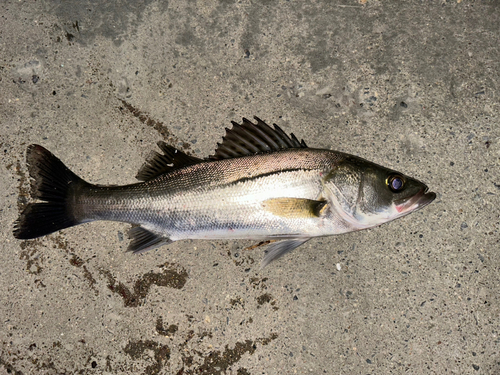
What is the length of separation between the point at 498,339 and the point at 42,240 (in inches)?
184

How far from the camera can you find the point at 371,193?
9.48ft

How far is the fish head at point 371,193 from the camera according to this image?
2.89m

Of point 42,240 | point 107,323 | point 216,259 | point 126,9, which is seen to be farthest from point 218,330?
point 126,9

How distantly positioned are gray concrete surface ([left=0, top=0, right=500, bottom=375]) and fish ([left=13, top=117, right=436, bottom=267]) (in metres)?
0.50

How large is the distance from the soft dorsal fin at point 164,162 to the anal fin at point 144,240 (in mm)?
495

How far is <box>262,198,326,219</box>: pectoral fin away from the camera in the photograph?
9.45 ft

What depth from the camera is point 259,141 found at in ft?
10.1

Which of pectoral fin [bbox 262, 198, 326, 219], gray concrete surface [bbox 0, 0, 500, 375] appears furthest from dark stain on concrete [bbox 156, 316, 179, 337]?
pectoral fin [bbox 262, 198, 326, 219]

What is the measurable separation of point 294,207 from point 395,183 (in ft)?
2.88

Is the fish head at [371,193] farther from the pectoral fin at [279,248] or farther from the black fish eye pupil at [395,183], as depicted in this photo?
the pectoral fin at [279,248]

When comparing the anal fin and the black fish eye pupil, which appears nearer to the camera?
the black fish eye pupil

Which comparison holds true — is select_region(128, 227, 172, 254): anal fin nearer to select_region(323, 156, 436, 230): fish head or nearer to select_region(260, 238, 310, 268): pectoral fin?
select_region(260, 238, 310, 268): pectoral fin

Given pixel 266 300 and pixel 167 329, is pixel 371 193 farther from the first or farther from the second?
A: pixel 167 329

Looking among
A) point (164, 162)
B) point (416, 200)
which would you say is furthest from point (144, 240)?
point (416, 200)
